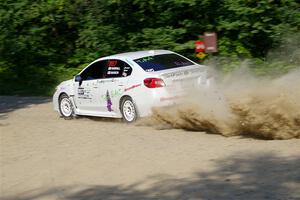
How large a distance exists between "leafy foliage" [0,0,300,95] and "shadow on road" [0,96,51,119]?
Answer: 1386 millimetres

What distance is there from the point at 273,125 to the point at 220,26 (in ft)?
32.1

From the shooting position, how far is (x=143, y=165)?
30.5 feet

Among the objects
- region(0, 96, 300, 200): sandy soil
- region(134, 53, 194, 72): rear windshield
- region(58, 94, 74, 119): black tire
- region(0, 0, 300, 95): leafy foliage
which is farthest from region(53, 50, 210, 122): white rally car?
region(0, 0, 300, 95): leafy foliage

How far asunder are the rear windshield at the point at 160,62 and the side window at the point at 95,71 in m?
1.07

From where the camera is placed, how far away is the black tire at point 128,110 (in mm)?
13242

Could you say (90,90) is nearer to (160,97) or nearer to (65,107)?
(65,107)

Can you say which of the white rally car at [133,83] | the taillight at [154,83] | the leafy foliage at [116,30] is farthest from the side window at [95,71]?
the leafy foliage at [116,30]

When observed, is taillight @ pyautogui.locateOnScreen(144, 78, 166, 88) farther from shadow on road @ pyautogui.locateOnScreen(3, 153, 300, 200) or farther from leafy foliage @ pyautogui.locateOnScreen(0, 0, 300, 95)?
leafy foliage @ pyautogui.locateOnScreen(0, 0, 300, 95)

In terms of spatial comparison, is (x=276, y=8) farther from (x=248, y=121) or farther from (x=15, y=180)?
(x=15, y=180)

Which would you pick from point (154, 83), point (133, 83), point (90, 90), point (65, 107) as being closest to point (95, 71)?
point (90, 90)

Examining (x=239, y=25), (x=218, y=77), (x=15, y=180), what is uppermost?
(x=239, y=25)

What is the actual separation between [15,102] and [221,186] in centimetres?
1345

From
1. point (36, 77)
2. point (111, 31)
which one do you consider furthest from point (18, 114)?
point (36, 77)

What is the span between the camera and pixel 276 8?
19.1 m
